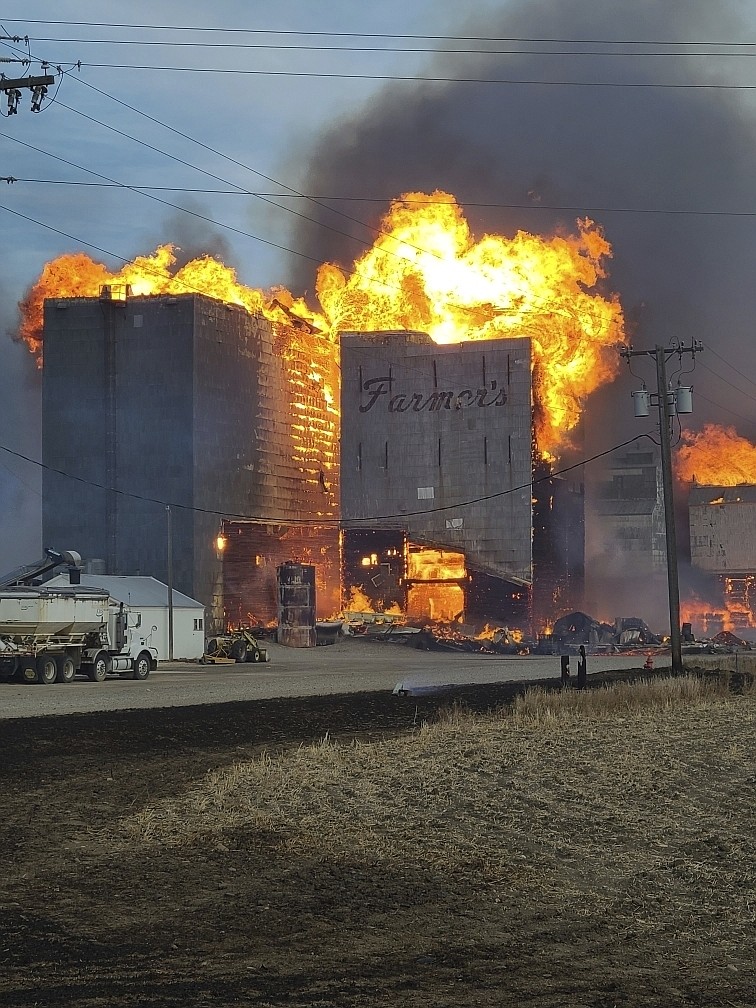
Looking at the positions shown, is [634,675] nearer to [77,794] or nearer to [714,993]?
[77,794]

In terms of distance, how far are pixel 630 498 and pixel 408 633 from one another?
33.5m

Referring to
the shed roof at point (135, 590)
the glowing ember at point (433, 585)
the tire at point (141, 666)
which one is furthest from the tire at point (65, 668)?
the glowing ember at point (433, 585)

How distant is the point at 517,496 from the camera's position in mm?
86312

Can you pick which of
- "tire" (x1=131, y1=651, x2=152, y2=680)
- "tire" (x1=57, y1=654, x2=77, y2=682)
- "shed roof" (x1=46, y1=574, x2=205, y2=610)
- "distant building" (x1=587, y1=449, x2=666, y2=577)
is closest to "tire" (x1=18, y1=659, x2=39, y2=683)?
"tire" (x1=57, y1=654, x2=77, y2=682)

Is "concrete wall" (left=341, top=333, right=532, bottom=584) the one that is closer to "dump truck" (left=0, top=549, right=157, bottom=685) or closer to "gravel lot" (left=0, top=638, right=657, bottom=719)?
"gravel lot" (left=0, top=638, right=657, bottom=719)

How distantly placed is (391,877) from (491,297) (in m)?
82.1

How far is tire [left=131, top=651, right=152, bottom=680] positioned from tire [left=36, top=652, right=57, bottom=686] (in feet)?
16.3

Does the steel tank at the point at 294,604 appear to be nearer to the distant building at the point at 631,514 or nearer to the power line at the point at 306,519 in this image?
the power line at the point at 306,519

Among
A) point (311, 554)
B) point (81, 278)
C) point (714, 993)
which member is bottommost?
point (714, 993)

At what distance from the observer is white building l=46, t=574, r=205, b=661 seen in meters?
64.6

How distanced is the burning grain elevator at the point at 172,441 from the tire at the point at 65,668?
27541 mm

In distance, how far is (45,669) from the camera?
4716cm

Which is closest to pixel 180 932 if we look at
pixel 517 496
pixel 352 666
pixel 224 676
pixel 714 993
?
pixel 714 993

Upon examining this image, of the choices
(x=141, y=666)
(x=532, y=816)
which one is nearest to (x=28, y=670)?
(x=141, y=666)
